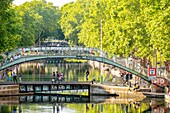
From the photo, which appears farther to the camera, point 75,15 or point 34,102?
point 75,15

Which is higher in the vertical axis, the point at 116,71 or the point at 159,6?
the point at 159,6

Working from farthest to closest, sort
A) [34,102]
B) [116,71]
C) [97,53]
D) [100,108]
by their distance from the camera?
[116,71] → [97,53] → [34,102] → [100,108]

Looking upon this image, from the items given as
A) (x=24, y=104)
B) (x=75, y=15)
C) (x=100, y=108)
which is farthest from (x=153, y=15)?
(x=75, y=15)

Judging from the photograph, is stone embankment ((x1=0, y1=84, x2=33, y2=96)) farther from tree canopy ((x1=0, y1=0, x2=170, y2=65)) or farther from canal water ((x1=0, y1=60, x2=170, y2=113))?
tree canopy ((x1=0, y1=0, x2=170, y2=65))

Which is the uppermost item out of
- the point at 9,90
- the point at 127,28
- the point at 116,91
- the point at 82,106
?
the point at 127,28

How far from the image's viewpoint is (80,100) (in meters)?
77.5

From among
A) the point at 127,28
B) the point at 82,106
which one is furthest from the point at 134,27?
the point at 82,106

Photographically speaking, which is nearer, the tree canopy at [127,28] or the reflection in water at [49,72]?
the tree canopy at [127,28]

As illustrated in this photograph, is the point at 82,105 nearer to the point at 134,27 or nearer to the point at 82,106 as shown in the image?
the point at 82,106

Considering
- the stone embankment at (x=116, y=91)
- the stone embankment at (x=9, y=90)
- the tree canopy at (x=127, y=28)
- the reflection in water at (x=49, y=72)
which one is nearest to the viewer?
the tree canopy at (x=127, y=28)

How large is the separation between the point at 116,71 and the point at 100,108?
37.2 m

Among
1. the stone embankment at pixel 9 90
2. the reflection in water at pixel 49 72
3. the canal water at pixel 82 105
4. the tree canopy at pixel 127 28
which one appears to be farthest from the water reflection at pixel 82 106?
the reflection in water at pixel 49 72

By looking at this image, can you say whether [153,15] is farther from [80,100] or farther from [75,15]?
[75,15]

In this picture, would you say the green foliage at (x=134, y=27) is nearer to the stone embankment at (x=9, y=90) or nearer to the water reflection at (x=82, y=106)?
the water reflection at (x=82, y=106)
